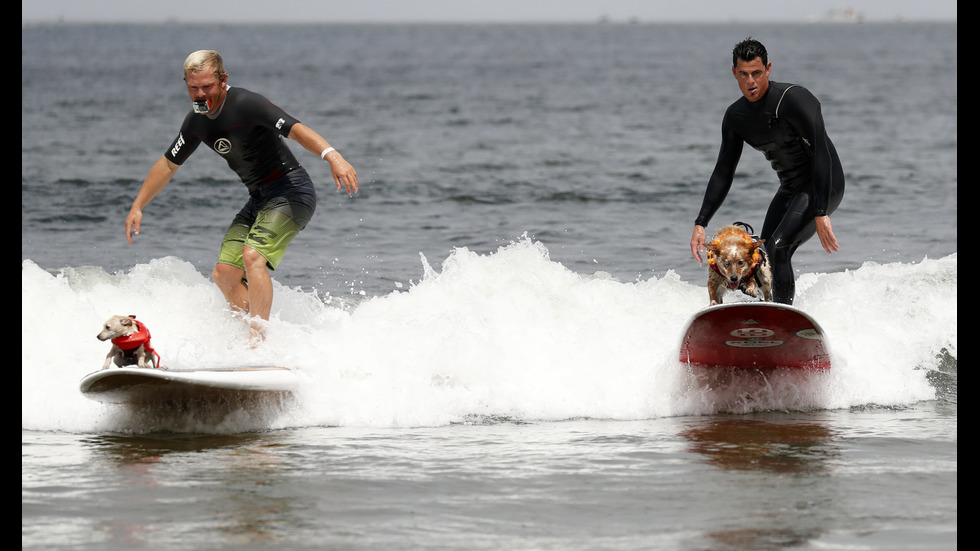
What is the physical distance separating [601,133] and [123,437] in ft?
79.1

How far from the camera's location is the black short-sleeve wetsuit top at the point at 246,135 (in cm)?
737

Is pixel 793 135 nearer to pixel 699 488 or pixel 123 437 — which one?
pixel 699 488

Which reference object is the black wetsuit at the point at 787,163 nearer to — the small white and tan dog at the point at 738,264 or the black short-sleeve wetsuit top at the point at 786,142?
the black short-sleeve wetsuit top at the point at 786,142

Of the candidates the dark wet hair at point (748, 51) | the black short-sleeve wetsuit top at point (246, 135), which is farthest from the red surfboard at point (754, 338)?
the black short-sleeve wetsuit top at point (246, 135)

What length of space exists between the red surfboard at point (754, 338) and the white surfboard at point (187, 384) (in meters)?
2.51

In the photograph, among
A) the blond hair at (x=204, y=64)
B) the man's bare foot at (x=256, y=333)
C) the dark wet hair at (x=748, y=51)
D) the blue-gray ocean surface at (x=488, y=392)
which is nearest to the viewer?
the blue-gray ocean surface at (x=488, y=392)

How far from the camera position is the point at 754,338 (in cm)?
721

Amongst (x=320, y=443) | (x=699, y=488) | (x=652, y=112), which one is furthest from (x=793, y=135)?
(x=652, y=112)

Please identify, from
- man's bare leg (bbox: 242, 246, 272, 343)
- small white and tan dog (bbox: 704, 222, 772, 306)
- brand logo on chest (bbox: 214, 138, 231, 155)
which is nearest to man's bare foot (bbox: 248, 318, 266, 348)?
man's bare leg (bbox: 242, 246, 272, 343)

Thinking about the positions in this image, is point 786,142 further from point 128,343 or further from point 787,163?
point 128,343

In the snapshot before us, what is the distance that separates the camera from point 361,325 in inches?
334

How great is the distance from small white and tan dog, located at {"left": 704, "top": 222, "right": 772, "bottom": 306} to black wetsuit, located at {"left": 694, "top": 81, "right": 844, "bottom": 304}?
37 cm

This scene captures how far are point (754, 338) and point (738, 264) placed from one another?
0.52 meters

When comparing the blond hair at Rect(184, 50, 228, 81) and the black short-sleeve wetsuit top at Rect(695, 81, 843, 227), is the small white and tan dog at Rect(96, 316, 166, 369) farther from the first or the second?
the black short-sleeve wetsuit top at Rect(695, 81, 843, 227)
